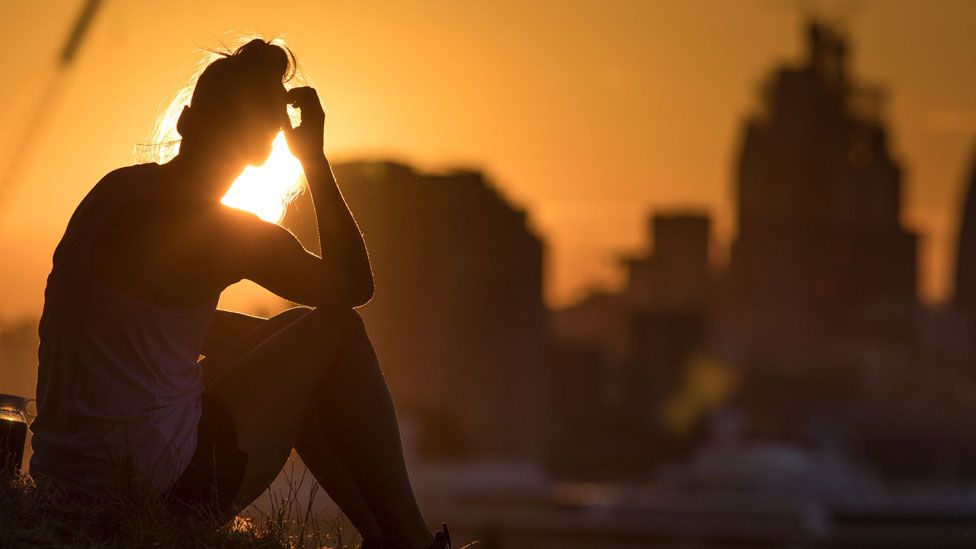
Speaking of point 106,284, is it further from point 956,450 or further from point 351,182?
point 956,450

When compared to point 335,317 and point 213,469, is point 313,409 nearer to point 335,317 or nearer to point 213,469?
point 335,317

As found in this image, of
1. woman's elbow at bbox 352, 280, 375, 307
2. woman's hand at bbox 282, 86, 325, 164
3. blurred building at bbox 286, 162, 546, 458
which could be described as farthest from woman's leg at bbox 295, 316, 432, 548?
blurred building at bbox 286, 162, 546, 458

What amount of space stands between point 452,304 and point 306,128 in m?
108

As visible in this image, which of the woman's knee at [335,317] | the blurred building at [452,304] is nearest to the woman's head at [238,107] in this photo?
the woman's knee at [335,317]

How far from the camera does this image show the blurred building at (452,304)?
729 centimetres

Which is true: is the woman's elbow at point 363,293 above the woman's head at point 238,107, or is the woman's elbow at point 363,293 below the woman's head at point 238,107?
below

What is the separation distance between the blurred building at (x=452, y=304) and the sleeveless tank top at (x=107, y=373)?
2177mm

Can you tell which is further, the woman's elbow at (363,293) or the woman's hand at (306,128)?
the woman's hand at (306,128)

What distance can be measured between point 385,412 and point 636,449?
15944 centimetres

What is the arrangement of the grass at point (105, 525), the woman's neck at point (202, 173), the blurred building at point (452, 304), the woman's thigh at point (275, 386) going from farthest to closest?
1. the blurred building at point (452, 304)
2. the woman's thigh at point (275, 386)
3. the woman's neck at point (202, 173)
4. the grass at point (105, 525)

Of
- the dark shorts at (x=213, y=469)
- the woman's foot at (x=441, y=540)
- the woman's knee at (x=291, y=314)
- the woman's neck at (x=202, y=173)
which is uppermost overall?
the woman's neck at (x=202, y=173)

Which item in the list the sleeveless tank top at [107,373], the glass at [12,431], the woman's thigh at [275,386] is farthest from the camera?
the glass at [12,431]

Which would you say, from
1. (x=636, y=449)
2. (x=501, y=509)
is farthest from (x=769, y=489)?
(x=636, y=449)

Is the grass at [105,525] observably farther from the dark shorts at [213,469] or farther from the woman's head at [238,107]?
the woman's head at [238,107]
